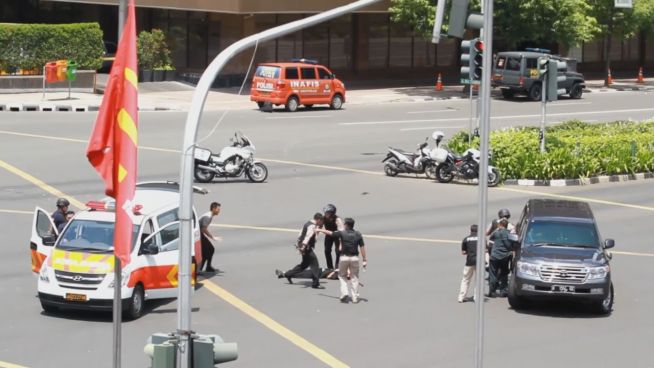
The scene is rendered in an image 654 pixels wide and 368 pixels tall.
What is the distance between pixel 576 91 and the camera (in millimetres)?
53062

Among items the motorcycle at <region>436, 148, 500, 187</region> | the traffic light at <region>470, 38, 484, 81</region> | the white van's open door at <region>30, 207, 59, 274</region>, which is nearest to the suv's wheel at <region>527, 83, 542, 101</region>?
the motorcycle at <region>436, 148, 500, 187</region>

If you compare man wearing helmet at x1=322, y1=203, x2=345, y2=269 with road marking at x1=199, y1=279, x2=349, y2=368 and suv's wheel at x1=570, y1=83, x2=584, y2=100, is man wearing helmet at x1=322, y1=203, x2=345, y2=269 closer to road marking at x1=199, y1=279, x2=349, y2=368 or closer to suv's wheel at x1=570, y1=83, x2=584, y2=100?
road marking at x1=199, y1=279, x2=349, y2=368

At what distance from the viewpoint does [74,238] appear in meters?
20.5

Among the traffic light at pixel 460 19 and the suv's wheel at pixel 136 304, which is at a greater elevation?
the traffic light at pixel 460 19

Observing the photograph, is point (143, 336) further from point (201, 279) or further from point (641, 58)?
point (641, 58)

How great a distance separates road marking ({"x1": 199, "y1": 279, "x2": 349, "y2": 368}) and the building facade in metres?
33.2

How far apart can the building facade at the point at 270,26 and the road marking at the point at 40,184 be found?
22.3 metres

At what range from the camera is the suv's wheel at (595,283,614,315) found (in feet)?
68.2

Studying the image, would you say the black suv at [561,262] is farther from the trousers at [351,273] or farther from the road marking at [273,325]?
the road marking at [273,325]

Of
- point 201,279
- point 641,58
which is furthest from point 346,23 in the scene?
point 201,279

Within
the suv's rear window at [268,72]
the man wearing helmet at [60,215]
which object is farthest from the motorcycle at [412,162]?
the suv's rear window at [268,72]

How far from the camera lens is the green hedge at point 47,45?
49.8 m

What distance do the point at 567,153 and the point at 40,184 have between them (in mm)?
13359

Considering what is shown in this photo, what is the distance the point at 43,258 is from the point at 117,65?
1044 cm
